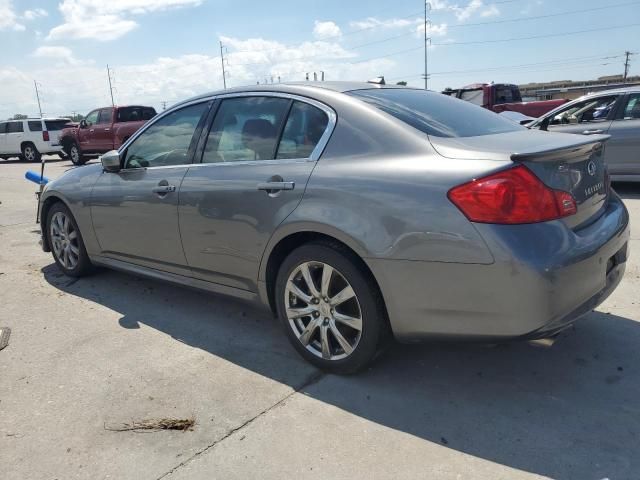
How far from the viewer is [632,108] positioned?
8031mm

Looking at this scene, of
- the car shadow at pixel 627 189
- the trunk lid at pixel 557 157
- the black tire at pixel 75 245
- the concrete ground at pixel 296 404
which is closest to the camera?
the concrete ground at pixel 296 404

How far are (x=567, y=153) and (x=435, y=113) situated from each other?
85 centimetres

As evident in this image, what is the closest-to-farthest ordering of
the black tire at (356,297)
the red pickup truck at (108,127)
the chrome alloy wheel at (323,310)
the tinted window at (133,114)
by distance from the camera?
the black tire at (356,297), the chrome alloy wheel at (323,310), the red pickup truck at (108,127), the tinted window at (133,114)

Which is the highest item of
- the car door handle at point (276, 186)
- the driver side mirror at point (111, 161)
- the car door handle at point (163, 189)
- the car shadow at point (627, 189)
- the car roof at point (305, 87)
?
the car roof at point (305, 87)

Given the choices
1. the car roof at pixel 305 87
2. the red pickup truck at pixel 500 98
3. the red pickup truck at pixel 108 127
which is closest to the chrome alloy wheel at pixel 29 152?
the red pickup truck at pixel 108 127

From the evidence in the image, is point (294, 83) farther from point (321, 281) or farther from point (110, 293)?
point (110, 293)

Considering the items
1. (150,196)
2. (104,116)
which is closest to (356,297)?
(150,196)

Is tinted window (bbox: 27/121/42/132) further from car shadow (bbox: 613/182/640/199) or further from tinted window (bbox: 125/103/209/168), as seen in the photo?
car shadow (bbox: 613/182/640/199)

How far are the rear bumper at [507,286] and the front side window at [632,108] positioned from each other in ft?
20.7

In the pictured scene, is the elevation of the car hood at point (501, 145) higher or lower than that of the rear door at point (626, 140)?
higher

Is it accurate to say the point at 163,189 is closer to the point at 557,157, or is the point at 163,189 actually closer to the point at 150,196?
the point at 150,196

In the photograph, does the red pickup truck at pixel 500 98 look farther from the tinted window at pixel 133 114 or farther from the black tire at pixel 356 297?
the black tire at pixel 356 297

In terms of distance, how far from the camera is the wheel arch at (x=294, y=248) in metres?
2.83

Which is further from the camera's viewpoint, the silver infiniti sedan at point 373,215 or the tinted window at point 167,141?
the tinted window at point 167,141
